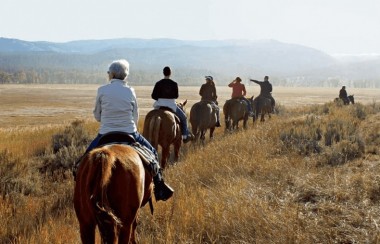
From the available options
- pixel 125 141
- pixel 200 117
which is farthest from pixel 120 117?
pixel 200 117

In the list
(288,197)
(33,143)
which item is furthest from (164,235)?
(33,143)

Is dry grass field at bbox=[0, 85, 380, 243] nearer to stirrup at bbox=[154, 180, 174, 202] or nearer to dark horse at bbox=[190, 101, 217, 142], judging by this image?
stirrup at bbox=[154, 180, 174, 202]

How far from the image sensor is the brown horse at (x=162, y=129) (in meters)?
8.66

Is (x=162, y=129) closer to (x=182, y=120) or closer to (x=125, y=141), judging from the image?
(x=182, y=120)

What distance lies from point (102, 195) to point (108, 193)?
0.66ft

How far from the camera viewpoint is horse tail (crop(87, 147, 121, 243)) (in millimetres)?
3375

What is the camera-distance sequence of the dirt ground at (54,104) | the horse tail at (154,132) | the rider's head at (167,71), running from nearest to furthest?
the horse tail at (154,132), the rider's head at (167,71), the dirt ground at (54,104)

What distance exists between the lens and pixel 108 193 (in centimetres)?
358

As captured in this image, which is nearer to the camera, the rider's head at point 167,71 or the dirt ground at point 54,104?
the rider's head at point 167,71

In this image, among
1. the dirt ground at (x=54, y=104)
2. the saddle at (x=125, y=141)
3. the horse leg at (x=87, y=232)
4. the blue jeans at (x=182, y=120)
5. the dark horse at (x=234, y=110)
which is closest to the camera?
the horse leg at (x=87, y=232)

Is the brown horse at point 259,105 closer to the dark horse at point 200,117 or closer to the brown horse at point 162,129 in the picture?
the dark horse at point 200,117

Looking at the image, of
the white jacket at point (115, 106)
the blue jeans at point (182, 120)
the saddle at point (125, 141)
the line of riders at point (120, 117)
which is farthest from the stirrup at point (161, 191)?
the blue jeans at point (182, 120)

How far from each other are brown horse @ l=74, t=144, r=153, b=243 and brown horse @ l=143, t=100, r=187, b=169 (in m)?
4.60

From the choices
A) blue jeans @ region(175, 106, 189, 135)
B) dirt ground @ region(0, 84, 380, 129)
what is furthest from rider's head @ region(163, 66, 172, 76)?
dirt ground @ region(0, 84, 380, 129)
